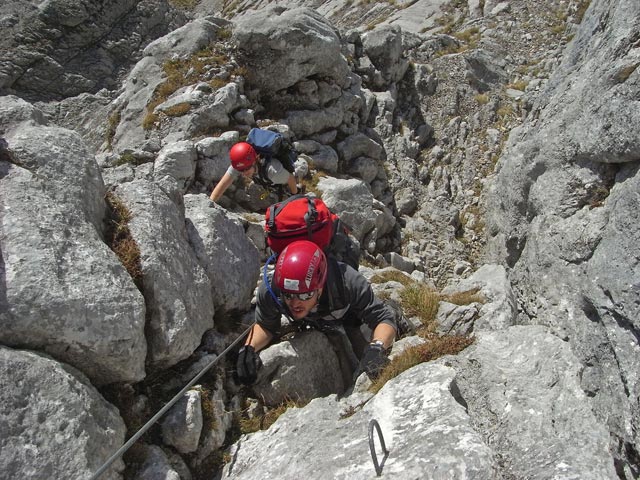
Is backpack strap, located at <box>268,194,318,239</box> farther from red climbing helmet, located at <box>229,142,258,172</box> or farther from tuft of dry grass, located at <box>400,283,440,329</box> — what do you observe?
red climbing helmet, located at <box>229,142,258,172</box>

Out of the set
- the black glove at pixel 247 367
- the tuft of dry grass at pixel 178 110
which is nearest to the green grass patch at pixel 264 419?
the black glove at pixel 247 367

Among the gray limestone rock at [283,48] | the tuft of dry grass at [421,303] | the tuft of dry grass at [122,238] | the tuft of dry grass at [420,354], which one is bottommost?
the tuft of dry grass at [421,303]

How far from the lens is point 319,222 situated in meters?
8.20

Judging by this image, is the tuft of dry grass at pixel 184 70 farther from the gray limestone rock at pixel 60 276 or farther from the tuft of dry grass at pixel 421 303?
the tuft of dry grass at pixel 421 303

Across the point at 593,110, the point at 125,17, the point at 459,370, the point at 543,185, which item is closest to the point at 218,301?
the point at 459,370

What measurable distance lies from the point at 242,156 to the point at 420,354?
7116 mm

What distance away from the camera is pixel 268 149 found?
11734mm

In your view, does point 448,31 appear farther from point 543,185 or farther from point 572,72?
point 543,185

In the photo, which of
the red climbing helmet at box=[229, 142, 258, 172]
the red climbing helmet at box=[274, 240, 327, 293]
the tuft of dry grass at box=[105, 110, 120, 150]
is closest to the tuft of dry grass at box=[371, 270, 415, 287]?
the red climbing helmet at box=[229, 142, 258, 172]

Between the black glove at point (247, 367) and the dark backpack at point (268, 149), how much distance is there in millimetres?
6331

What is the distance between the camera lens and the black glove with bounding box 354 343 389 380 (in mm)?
6543

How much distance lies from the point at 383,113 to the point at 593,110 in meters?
15.9

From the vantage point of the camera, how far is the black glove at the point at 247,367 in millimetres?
6949

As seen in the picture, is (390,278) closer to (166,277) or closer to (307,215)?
(307,215)
